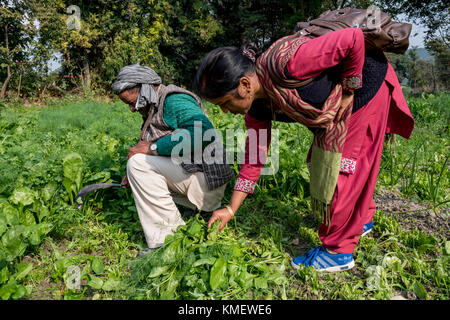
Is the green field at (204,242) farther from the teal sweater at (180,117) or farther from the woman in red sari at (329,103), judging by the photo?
the teal sweater at (180,117)

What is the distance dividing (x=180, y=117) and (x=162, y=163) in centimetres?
33

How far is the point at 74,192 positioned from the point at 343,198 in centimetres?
207

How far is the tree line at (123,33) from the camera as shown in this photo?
11.8 m

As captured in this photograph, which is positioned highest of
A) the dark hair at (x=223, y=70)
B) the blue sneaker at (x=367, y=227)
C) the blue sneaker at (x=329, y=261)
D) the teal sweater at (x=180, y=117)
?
the dark hair at (x=223, y=70)

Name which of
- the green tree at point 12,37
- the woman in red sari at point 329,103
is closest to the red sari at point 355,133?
the woman in red sari at point 329,103

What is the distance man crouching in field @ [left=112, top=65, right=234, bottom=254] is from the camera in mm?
1993

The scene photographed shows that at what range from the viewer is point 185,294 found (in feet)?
5.25

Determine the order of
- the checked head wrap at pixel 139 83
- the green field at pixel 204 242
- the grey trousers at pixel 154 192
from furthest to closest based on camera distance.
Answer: the checked head wrap at pixel 139 83, the grey trousers at pixel 154 192, the green field at pixel 204 242

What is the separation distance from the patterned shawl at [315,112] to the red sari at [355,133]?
0.14 feet

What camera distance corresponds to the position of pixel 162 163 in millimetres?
2051

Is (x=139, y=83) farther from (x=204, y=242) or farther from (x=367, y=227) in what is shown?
(x=367, y=227)

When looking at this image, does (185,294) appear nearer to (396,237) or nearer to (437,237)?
(396,237)
